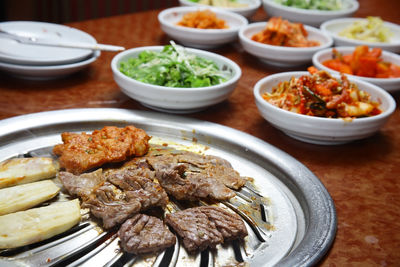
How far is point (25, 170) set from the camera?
190cm

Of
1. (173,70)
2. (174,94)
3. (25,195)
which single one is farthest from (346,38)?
(25,195)

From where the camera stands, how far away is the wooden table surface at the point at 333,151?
1743 mm

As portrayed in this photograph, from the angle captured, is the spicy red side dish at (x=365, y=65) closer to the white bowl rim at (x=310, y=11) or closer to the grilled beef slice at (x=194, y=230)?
the white bowl rim at (x=310, y=11)

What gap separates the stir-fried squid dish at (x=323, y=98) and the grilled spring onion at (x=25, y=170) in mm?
1255

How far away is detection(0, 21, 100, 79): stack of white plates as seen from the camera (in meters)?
2.65

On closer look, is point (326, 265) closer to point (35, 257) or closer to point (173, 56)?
point (35, 257)

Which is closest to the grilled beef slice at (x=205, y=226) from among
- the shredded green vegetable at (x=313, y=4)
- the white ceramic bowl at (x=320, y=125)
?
the white ceramic bowl at (x=320, y=125)

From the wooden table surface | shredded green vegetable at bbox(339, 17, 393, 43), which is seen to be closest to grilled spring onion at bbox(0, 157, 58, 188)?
the wooden table surface

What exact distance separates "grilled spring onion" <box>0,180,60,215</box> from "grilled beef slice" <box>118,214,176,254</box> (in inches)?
14.5

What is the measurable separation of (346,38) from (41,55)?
244 cm

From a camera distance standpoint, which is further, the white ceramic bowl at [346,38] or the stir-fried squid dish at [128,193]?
the white ceramic bowl at [346,38]

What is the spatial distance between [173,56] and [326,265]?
63.9 inches

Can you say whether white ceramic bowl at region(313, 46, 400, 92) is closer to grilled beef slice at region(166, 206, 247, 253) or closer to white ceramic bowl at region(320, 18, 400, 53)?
white ceramic bowl at region(320, 18, 400, 53)

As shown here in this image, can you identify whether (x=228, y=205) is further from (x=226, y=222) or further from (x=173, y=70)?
(x=173, y=70)
